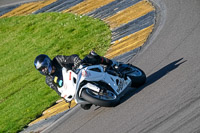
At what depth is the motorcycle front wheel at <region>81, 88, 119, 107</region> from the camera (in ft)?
30.0

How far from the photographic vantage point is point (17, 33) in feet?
61.6

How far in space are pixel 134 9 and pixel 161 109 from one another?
7.32 meters

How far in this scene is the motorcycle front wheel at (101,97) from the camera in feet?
30.0

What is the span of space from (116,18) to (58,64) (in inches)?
234

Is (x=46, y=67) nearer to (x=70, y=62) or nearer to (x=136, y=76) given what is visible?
(x=70, y=62)

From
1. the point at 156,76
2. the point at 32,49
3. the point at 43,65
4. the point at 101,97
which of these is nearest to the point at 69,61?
the point at 43,65

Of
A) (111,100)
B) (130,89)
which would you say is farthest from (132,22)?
(111,100)

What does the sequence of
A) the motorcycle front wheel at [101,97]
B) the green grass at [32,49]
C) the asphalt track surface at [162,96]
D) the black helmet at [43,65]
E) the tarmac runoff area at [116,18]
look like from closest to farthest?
the asphalt track surface at [162,96]
the motorcycle front wheel at [101,97]
the black helmet at [43,65]
the tarmac runoff area at [116,18]
the green grass at [32,49]

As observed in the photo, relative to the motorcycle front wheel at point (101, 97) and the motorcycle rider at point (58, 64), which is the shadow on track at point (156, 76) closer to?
the motorcycle front wheel at point (101, 97)

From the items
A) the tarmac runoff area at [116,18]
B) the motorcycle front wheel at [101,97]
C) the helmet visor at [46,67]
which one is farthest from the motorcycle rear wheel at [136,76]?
the helmet visor at [46,67]

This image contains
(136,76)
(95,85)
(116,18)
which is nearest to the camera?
(95,85)

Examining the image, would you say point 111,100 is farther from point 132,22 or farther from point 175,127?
point 132,22

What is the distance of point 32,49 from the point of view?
55.3 ft

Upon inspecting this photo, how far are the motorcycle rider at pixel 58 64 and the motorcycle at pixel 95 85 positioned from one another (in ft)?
0.47
